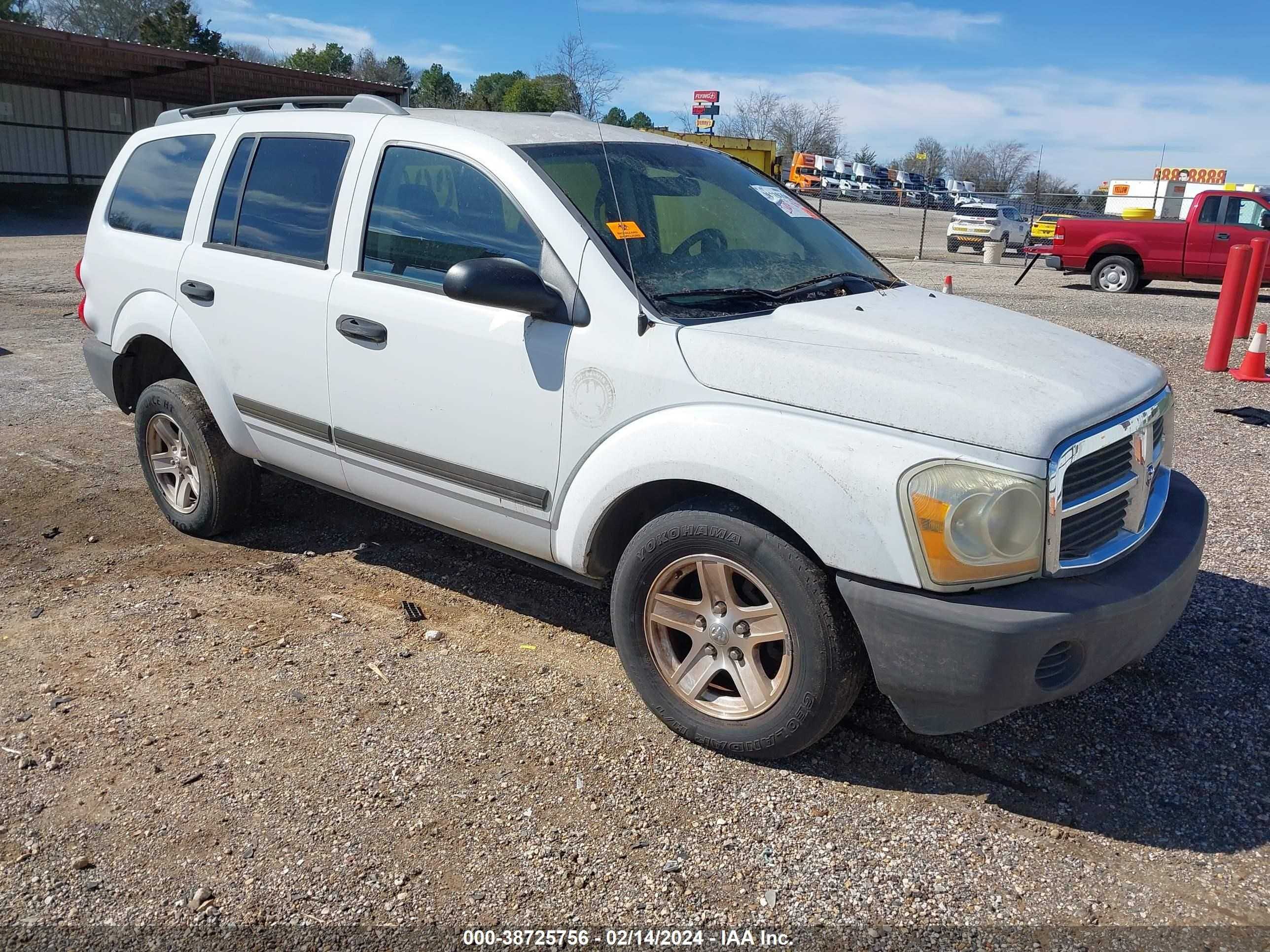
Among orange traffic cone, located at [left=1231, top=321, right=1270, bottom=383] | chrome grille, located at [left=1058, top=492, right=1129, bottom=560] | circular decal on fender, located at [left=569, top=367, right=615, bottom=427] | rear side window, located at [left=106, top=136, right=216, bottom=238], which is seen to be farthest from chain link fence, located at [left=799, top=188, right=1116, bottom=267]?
circular decal on fender, located at [left=569, top=367, right=615, bottom=427]

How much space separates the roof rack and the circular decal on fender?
4.82ft

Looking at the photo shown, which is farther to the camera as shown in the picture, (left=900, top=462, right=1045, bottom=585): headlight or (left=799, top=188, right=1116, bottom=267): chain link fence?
(left=799, top=188, right=1116, bottom=267): chain link fence

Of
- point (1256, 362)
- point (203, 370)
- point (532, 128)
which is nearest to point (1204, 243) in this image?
point (1256, 362)

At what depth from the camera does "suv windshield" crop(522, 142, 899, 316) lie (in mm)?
3408

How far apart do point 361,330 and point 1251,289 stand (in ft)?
32.9

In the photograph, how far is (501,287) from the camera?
126 inches

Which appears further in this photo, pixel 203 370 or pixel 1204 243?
pixel 1204 243

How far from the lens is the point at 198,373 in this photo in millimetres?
4570

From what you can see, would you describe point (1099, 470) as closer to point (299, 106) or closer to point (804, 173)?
point (299, 106)

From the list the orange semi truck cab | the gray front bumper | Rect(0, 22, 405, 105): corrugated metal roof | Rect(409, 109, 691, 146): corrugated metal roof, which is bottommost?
the gray front bumper

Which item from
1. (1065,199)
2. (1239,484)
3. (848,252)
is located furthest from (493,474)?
(1065,199)

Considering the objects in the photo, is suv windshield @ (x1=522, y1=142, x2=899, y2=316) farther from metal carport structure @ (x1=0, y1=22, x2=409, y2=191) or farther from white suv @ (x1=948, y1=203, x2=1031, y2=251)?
white suv @ (x1=948, y1=203, x2=1031, y2=251)

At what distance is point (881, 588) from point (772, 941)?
938 millimetres

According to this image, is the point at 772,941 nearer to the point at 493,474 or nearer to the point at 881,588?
the point at 881,588
